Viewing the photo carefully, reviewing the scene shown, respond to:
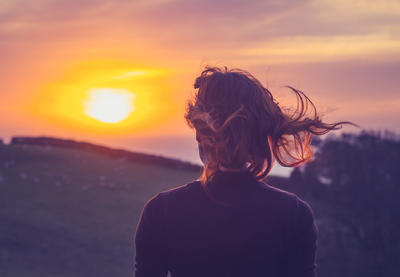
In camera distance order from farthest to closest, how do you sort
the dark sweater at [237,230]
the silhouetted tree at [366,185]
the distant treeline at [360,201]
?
the silhouetted tree at [366,185] < the distant treeline at [360,201] < the dark sweater at [237,230]

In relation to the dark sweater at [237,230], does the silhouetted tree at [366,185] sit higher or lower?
lower

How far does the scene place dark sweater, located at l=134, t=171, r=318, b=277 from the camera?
1957 mm

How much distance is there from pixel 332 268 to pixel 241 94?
7999 millimetres

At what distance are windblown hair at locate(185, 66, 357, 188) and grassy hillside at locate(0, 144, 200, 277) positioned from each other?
573 centimetres

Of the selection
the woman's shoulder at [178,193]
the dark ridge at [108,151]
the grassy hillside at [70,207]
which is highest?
the woman's shoulder at [178,193]

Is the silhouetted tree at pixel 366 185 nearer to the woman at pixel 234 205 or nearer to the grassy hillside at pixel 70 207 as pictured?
the grassy hillside at pixel 70 207

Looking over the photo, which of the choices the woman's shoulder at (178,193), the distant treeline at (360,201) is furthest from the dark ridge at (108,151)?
the woman's shoulder at (178,193)

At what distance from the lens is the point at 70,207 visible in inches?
372

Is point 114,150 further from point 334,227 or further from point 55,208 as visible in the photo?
point 334,227

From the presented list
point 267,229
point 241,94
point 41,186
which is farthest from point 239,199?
point 41,186

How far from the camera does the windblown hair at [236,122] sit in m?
1.99

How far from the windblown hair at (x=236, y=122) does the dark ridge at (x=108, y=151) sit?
1058cm

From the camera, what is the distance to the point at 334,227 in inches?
407

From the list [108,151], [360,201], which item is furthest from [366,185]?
[108,151]
